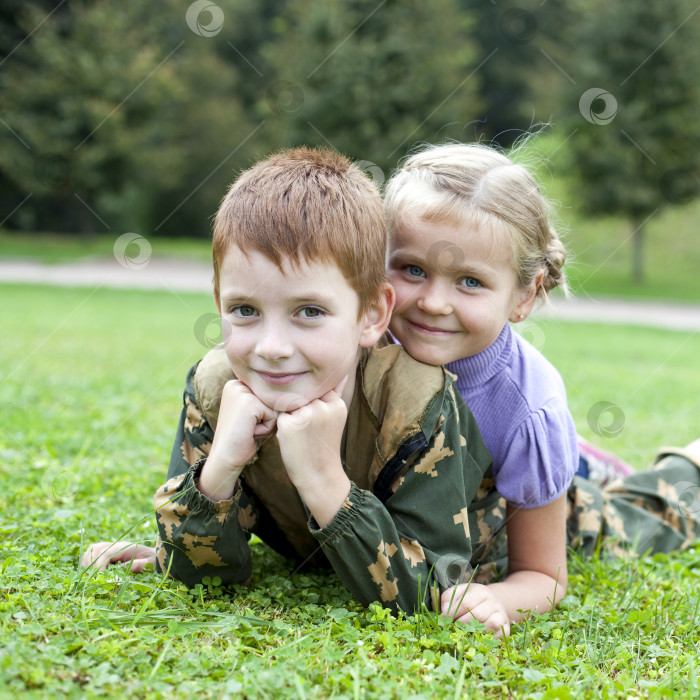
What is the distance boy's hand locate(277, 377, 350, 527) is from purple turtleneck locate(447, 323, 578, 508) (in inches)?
28.3

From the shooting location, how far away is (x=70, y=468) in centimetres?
445

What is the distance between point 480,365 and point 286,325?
886 mm

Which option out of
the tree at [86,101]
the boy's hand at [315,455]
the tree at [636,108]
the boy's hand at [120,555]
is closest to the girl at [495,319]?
the boy's hand at [315,455]

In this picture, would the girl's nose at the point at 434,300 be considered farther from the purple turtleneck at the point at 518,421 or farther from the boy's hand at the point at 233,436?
the boy's hand at the point at 233,436

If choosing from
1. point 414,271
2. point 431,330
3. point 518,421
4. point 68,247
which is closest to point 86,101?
point 68,247

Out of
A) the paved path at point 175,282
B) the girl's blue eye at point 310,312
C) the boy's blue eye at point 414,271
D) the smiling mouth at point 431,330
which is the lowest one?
the paved path at point 175,282

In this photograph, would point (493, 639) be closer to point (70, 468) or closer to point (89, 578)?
point (89, 578)

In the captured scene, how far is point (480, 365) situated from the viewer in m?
3.09

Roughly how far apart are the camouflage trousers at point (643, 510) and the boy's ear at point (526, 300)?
117 cm

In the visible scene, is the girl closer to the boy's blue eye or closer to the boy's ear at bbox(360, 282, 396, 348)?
the boy's blue eye

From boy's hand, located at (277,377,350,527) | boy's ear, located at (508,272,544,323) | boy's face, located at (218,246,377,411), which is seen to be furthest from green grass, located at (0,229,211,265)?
boy's hand, located at (277,377,350,527)

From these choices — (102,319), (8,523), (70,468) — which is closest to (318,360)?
(8,523)

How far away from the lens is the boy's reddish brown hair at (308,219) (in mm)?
2506

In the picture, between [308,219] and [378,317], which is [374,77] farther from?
[308,219]
